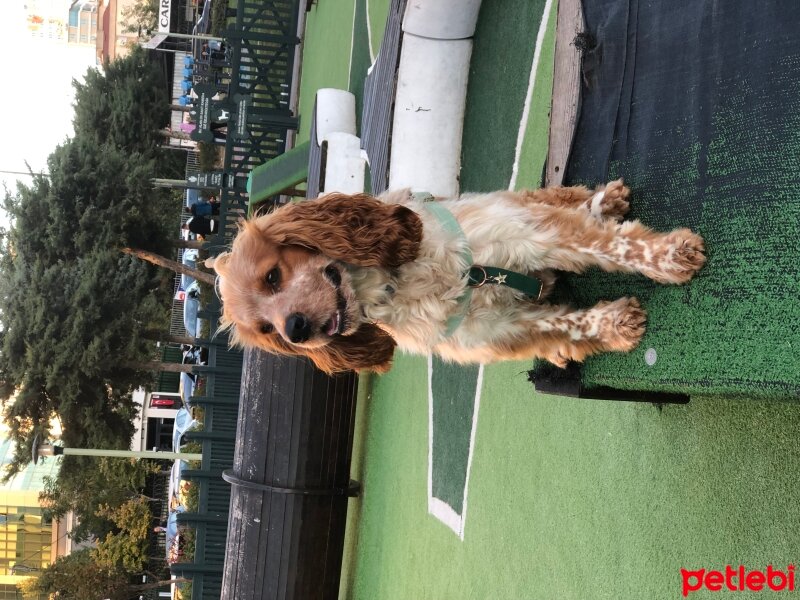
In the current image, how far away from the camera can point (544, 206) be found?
359 cm

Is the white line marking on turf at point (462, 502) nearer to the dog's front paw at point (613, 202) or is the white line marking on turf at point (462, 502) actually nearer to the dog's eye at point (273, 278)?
the dog's front paw at point (613, 202)

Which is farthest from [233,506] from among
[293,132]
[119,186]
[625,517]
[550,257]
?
[119,186]

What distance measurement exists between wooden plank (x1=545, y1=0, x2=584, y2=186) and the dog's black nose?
157cm

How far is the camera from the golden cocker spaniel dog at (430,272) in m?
3.38

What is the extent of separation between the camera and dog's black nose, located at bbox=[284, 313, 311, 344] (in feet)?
11.3

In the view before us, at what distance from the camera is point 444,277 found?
3.49 metres

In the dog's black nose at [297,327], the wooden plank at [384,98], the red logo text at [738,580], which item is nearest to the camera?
the red logo text at [738,580]

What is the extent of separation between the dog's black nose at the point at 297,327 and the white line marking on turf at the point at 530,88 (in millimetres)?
2963

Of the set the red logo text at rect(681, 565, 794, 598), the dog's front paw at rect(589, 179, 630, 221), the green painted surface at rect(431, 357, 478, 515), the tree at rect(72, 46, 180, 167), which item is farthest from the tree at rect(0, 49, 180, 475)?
the red logo text at rect(681, 565, 794, 598)

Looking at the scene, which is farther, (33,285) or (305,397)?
(33,285)

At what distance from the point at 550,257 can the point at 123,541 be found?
78.3 feet

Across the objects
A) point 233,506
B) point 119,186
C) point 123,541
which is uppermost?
point 119,186

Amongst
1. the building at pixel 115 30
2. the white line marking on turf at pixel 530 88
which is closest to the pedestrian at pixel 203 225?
the white line marking on turf at pixel 530 88

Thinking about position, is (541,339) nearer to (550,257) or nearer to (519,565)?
(550,257)
